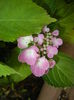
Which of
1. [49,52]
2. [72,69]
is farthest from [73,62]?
[49,52]

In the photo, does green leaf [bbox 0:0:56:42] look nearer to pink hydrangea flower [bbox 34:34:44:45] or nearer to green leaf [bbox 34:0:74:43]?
pink hydrangea flower [bbox 34:34:44:45]

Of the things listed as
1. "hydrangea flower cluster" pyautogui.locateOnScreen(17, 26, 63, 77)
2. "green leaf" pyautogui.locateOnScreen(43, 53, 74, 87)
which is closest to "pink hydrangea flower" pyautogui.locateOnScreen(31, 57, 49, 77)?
"hydrangea flower cluster" pyautogui.locateOnScreen(17, 26, 63, 77)

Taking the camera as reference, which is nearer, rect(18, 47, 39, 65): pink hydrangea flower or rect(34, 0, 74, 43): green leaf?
rect(18, 47, 39, 65): pink hydrangea flower

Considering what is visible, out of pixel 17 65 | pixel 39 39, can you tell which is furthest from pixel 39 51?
pixel 17 65

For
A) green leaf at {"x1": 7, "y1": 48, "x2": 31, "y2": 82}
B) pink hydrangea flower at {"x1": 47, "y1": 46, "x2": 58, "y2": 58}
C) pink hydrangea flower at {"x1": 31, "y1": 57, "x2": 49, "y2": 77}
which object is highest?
pink hydrangea flower at {"x1": 47, "y1": 46, "x2": 58, "y2": 58}

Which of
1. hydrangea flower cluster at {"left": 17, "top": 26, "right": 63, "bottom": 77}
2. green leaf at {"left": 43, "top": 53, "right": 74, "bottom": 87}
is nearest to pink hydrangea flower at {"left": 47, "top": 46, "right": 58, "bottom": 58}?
hydrangea flower cluster at {"left": 17, "top": 26, "right": 63, "bottom": 77}

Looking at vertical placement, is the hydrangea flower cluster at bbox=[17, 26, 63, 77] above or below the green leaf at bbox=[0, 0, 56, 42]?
below

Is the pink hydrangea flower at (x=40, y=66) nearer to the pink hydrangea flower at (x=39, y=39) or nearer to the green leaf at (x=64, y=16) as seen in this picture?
the pink hydrangea flower at (x=39, y=39)
